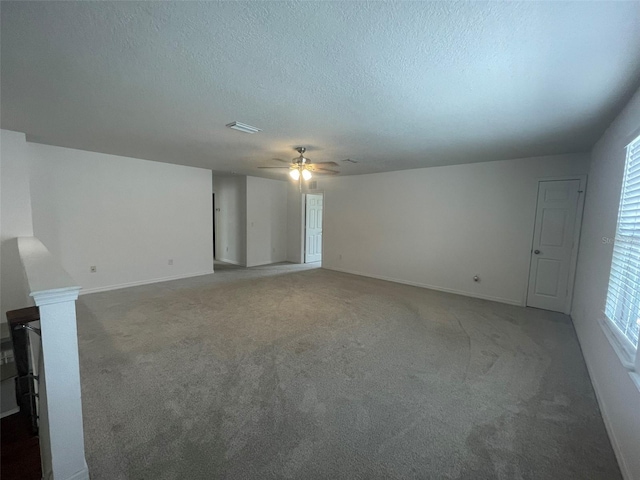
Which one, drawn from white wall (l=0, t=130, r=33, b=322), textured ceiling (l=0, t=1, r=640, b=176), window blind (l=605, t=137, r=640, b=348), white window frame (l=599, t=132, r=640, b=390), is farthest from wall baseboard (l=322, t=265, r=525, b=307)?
white wall (l=0, t=130, r=33, b=322)

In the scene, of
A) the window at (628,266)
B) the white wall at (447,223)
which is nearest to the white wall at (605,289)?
the window at (628,266)

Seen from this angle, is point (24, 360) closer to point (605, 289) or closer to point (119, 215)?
point (119, 215)

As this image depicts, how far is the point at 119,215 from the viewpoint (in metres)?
4.79

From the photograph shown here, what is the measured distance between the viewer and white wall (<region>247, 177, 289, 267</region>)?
692 centimetres

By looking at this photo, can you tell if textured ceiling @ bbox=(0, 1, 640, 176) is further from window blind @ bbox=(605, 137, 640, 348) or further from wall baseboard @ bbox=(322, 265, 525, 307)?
wall baseboard @ bbox=(322, 265, 525, 307)

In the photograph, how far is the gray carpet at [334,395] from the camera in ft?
5.14

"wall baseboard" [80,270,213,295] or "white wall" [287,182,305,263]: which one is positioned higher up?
"white wall" [287,182,305,263]

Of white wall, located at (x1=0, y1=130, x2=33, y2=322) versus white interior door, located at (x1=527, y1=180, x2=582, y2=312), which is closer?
white wall, located at (x1=0, y1=130, x2=33, y2=322)

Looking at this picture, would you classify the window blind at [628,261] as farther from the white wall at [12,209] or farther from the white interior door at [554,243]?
the white wall at [12,209]

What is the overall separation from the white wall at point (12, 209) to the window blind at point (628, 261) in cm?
563

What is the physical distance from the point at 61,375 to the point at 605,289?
384cm

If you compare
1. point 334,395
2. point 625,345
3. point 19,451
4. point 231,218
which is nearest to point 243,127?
point 334,395

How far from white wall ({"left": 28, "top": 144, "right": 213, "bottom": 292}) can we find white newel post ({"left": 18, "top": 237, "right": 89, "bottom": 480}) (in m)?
3.80

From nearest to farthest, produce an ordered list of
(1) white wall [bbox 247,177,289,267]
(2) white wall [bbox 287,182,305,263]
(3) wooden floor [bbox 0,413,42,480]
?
(3) wooden floor [bbox 0,413,42,480] < (1) white wall [bbox 247,177,289,267] < (2) white wall [bbox 287,182,305,263]
